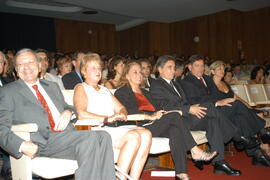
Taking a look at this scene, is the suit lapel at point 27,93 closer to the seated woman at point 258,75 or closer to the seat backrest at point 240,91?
the seat backrest at point 240,91

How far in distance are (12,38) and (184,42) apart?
6781 mm

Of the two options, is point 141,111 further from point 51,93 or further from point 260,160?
point 260,160

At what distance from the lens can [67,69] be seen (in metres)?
4.35

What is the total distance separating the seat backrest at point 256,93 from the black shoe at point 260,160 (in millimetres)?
1232

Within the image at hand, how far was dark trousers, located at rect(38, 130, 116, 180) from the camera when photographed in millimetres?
1804

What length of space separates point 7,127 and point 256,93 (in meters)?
3.59

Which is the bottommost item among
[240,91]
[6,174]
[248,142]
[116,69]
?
[6,174]

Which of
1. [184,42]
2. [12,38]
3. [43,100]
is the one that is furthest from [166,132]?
[184,42]

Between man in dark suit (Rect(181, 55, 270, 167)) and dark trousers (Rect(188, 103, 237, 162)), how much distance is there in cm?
24

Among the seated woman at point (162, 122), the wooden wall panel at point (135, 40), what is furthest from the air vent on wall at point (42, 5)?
the seated woman at point (162, 122)

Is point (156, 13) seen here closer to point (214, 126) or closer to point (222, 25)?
point (222, 25)

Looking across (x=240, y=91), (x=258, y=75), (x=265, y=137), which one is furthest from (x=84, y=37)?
(x=265, y=137)

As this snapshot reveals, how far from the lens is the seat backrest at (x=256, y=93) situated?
4230 mm

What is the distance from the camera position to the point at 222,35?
1091 centimetres
